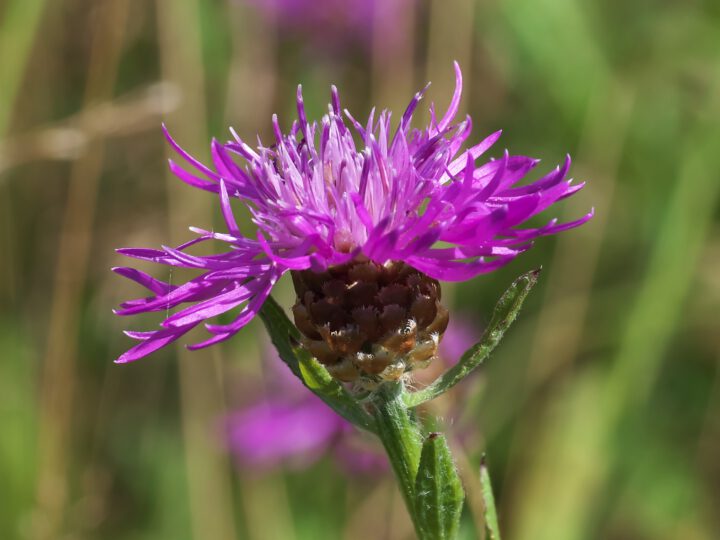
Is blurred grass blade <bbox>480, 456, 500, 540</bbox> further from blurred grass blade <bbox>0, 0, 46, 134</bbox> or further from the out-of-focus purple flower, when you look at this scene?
blurred grass blade <bbox>0, 0, 46, 134</bbox>

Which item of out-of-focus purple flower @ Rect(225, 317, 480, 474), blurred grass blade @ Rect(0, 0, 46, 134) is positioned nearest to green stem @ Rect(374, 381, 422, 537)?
out-of-focus purple flower @ Rect(225, 317, 480, 474)

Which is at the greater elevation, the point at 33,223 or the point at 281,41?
the point at 281,41

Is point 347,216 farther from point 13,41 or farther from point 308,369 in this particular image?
point 13,41

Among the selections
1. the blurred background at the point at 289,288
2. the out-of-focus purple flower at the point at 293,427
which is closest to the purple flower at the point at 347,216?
the blurred background at the point at 289,288

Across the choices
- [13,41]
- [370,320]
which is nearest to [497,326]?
[370,320]

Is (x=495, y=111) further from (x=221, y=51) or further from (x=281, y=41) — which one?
(x=221, y=51)

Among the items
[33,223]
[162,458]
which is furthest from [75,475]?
[33,223]
